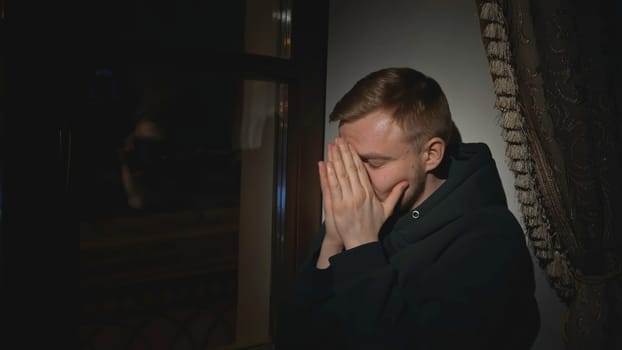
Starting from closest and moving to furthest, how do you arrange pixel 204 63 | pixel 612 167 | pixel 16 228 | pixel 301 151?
pixel 612 167, pixel 16 228, pixel 204 63, pixel 301 151

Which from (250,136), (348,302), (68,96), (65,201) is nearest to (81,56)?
(68,96)

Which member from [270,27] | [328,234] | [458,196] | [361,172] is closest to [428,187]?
A: [458,196]

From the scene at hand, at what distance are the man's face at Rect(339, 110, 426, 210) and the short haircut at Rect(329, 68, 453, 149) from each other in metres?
0.02

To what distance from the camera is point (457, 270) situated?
45.0 inches

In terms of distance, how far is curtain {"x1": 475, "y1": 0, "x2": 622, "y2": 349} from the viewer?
1140 millimetres

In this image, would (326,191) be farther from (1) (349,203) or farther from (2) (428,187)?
(2) (428,187)

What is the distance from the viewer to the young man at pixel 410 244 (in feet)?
3.66

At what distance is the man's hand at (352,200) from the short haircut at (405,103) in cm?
11

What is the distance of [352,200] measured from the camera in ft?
4.21

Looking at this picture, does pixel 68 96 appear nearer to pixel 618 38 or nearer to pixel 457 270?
pixel 457 270

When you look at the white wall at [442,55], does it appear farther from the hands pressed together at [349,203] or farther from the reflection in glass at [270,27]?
the hands pressed together at [349,203]

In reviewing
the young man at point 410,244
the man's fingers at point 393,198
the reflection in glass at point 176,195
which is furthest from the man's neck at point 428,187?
the reflection in glass at point 176,195

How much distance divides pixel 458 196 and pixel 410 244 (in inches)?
7.7

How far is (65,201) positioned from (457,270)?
1188 mm
